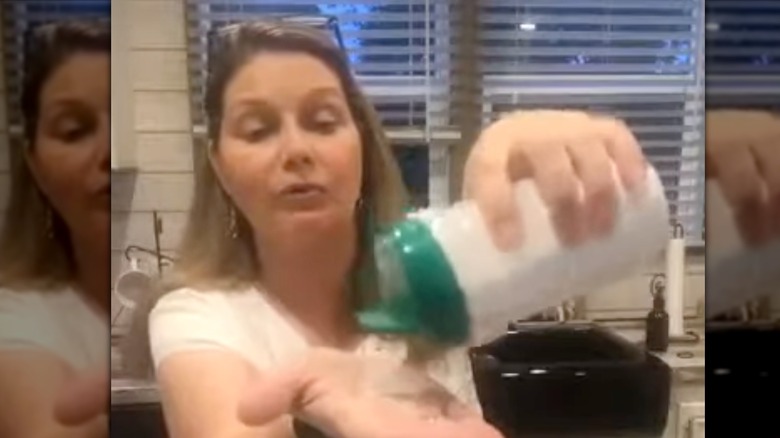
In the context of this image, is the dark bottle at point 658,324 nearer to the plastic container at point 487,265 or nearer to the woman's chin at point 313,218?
the plastic container at point 487,265

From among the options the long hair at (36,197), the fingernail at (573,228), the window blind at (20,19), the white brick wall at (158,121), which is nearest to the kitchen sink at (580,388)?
the fingernail at (573,228)

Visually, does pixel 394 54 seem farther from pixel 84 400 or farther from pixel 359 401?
pixel 84 400

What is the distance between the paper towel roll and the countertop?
0.02 meters

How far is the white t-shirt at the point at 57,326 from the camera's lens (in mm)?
1518

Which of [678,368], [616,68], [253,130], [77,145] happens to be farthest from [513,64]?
[77,145]

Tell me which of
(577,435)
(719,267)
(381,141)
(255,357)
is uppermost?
(381,141)

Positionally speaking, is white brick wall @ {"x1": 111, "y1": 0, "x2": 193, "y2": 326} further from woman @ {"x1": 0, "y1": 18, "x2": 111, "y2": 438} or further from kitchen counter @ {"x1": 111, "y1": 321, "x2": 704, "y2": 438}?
kitchen counter @ {"x1": 111, "y1": 321, "x2": 704, "y2": 438}

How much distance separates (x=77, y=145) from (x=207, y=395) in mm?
367

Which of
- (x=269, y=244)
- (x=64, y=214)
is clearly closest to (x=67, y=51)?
(x=64, y=214)

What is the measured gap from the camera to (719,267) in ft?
5.14

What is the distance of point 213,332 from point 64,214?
0.26 m

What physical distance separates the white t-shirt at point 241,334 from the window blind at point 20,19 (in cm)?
32

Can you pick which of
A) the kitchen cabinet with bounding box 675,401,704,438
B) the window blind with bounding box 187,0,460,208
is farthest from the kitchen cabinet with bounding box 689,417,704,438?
the window blind with bounding box 187,0,460,208

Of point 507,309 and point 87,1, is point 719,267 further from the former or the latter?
point 87,1
